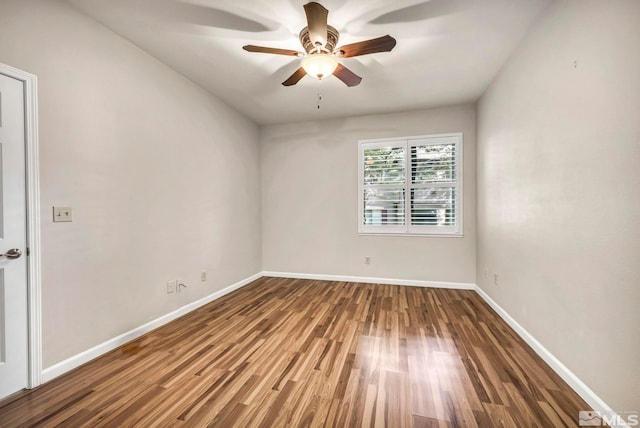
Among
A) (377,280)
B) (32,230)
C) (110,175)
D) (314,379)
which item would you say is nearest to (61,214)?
(32,230)

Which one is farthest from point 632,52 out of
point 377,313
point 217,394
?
point 217,394

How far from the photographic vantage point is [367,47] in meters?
2.08

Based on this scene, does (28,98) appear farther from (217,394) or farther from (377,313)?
(377,313)

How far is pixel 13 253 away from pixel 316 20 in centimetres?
247

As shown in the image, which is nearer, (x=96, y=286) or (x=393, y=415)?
(x=393, y=415)

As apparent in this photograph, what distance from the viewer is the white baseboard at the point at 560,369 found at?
154 cm

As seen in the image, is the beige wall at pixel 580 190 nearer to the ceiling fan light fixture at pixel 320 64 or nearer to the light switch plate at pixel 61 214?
the ceiling fan light fixture at pixel 320 64

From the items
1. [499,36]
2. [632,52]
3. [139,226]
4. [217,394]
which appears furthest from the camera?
[139,226]

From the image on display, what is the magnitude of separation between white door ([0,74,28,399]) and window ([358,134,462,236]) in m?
3.70

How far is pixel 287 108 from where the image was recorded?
403cm

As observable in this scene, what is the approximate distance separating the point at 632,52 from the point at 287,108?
3.47m

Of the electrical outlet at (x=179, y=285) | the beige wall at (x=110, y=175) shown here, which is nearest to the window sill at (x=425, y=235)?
the beige wall at (x=110, y=175)

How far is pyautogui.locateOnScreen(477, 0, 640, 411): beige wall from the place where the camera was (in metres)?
1.35

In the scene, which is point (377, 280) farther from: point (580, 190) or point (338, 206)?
point (580, 190)
